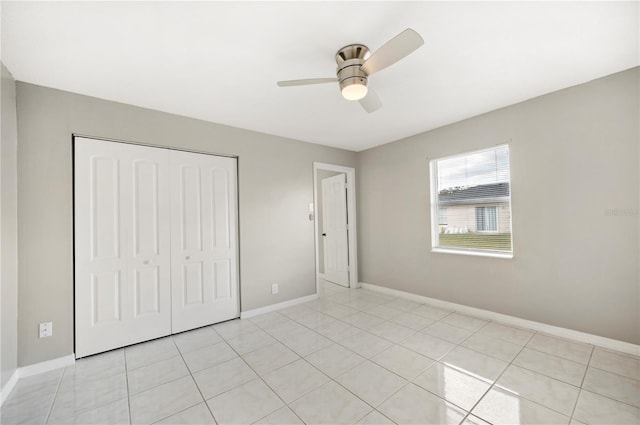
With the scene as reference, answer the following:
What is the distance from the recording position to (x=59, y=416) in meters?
1.73

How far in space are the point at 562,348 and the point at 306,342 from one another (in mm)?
2413

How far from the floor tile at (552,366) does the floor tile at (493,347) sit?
63 mm

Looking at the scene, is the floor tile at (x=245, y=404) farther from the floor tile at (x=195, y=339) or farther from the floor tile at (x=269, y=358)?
the floor tile at (x=195, y=339)

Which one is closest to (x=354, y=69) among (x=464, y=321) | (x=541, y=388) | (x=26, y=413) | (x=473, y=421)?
(x=473, y=421)

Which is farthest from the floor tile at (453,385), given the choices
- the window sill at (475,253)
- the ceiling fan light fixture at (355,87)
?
the ceiling fan light fixture at (355,87)

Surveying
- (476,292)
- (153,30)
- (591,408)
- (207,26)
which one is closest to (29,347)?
(153,30)

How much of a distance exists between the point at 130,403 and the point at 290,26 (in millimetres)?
2797

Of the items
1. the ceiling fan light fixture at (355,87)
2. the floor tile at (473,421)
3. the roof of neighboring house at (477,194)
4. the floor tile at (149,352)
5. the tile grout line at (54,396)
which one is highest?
the ceiling fan light fixture at (355,87)

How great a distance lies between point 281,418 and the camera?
1674 mm

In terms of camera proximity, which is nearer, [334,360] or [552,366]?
[552,366]

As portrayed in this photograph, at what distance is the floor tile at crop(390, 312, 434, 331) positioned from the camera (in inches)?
120

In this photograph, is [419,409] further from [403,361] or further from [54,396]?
[54,396]

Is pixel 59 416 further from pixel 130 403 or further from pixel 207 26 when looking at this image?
pixel 207 26

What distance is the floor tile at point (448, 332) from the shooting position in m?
2.71
